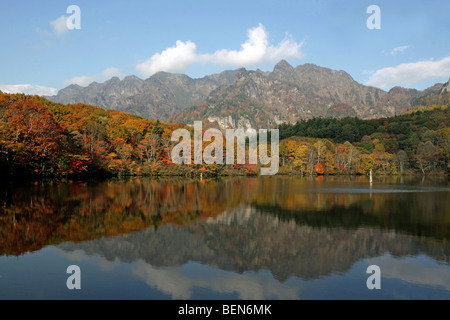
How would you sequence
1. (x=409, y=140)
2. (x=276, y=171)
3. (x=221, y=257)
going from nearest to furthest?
1. (x=221, y=257)
2. (x=276, y=171)
3. (x=409, y=140)

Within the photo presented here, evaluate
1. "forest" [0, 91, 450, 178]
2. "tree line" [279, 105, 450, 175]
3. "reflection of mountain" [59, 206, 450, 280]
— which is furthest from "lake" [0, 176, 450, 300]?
"tree line" [279, 105, 450, 175]

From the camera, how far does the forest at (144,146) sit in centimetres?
3497

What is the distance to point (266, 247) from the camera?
11773 mm

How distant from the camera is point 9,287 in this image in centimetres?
776

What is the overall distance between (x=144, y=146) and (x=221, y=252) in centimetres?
4862

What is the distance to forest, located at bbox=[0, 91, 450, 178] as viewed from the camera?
115ft

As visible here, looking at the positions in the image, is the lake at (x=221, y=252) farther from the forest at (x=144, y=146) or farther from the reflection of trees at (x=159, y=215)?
the forest at (x=144, y=146)

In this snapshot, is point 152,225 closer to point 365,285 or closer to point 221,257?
point 221,257

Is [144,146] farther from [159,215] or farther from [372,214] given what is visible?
[372,214]

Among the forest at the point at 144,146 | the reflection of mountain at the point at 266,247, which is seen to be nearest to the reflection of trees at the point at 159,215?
the reflection of mountain at the point at 266,247

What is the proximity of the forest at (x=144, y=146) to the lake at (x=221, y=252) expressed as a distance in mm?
17847

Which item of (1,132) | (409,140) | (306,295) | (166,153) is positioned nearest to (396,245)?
(306,295)

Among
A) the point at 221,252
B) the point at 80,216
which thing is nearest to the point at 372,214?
the point at 221,252
